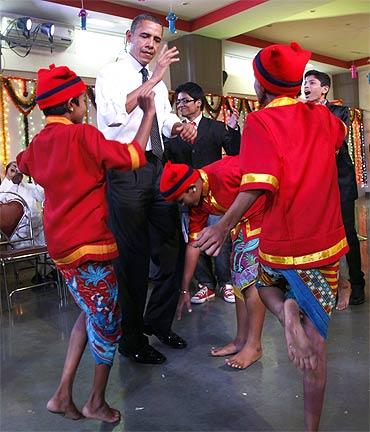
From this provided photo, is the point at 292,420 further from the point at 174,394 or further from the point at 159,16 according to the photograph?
the point at 159,16

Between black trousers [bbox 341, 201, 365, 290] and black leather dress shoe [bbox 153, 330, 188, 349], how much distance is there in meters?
1.25

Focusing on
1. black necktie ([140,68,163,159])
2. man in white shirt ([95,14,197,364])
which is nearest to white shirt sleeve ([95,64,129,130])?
man in white shirt ([95,14,197,364])

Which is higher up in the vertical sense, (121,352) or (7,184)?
(7,184)

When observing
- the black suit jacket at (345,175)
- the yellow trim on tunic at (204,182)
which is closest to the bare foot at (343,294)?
the black suit jacket at (345,175)

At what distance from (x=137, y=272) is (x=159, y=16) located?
221 inches

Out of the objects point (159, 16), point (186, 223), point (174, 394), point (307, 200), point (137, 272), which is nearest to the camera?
point (307, 200)

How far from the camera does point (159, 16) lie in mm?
7051

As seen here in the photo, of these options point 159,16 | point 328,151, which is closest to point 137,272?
point 328,151

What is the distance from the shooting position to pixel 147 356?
2.40 metres

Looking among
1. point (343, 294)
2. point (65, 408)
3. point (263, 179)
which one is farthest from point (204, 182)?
point (343, 294)

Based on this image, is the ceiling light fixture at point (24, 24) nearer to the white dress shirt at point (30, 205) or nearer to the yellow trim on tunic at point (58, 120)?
the white dress shirt at point (30, 205)

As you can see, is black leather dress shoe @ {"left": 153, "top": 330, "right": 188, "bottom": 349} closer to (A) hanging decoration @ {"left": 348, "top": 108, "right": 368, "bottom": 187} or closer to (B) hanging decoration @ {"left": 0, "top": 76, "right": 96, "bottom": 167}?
(B) hanging decoration @ {"left": 0, "top": 76, "right": 96, "bottom": 167}

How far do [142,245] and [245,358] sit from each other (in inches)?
28.3

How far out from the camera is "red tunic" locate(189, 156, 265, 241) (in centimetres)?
214
